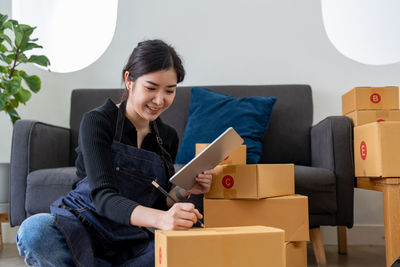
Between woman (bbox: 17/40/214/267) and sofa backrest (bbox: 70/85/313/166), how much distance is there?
3.38 ft

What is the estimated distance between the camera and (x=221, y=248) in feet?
2.62

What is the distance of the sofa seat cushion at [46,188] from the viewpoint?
1.78 m

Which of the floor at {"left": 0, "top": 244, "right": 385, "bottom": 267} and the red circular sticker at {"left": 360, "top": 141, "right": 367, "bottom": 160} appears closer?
the red circular sticker at {"left": 360, "top": 141, "right": 367, "bottom": 160}

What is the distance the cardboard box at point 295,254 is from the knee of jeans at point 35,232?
778 millimetres

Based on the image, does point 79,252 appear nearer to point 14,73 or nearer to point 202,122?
point 202,122

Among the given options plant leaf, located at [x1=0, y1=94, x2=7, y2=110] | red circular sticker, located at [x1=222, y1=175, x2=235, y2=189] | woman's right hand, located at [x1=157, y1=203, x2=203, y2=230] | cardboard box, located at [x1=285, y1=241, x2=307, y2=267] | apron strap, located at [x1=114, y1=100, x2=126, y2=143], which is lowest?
cardboard box, located at [x1=285, y1=241, x2=307, y2=267]

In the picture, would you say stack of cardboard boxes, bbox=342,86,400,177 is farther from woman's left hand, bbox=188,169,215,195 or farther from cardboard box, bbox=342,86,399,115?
woman's left hand, bbox=188,169,215,195

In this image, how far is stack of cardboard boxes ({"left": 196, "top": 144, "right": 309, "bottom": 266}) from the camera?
1410mm

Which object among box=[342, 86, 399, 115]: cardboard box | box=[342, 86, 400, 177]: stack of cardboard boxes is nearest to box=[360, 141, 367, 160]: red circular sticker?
box=[342, 86, 400, 177]: stack of cardboard boxes

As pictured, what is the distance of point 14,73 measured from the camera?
232 centimetres

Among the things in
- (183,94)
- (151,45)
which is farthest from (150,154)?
(183,94)

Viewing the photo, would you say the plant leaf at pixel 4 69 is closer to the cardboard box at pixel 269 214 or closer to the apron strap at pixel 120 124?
the apron strap at pixel 120 124

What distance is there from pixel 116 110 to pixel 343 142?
1.04 meters

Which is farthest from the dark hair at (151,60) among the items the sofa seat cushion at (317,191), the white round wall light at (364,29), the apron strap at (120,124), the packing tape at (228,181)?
the white round wall light at (364,29)
